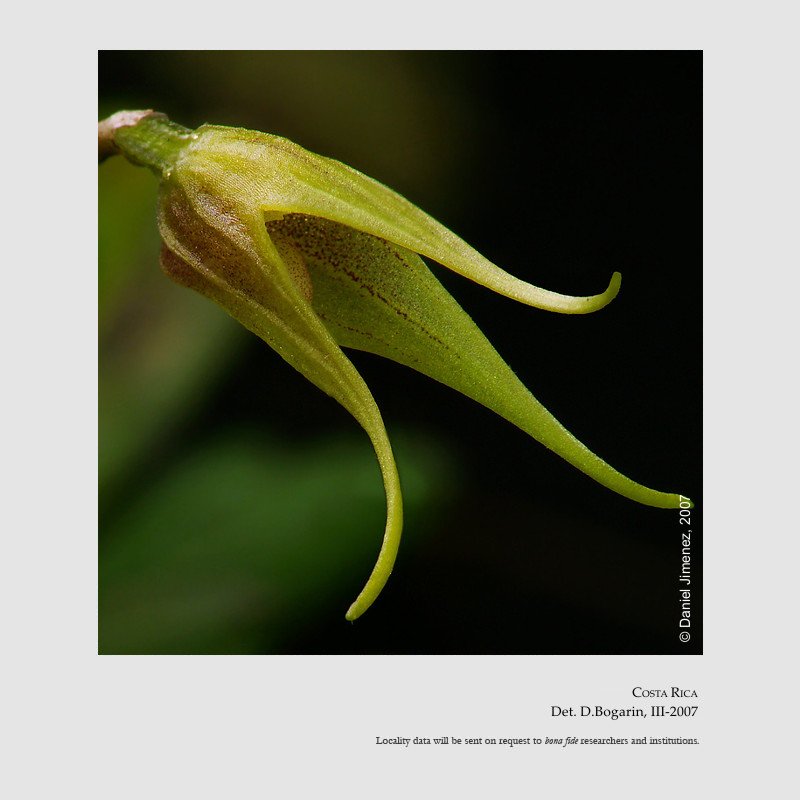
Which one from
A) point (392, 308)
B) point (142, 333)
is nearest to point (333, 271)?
point (392, 308)

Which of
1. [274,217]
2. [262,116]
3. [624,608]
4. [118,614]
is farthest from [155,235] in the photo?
[624,608]

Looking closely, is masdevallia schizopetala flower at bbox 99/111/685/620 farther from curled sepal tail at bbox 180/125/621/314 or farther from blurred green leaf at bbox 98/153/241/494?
blurred green leaf at bbox 98/153/241/494

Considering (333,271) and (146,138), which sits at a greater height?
(146,138)

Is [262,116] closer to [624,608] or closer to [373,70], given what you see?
[373,70]

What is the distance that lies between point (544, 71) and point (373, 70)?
375 mm

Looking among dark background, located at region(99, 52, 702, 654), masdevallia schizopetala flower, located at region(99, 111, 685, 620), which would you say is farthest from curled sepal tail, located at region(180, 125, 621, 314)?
dark background, located at region(99, 52, 702, 654)

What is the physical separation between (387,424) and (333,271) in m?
0.80

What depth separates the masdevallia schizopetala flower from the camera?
1.20m

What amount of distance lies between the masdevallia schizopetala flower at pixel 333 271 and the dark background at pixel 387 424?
2.08 ft

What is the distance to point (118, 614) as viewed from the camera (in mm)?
1896

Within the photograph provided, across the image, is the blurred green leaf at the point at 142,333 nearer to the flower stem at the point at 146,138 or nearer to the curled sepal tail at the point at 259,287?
the flower stem at the point at 146,138

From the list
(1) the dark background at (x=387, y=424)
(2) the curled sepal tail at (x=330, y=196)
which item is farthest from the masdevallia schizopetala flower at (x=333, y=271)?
(1) the dark background at (x=387, y=424)

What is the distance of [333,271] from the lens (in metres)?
1.29

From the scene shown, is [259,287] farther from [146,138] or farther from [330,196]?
[146,138]
